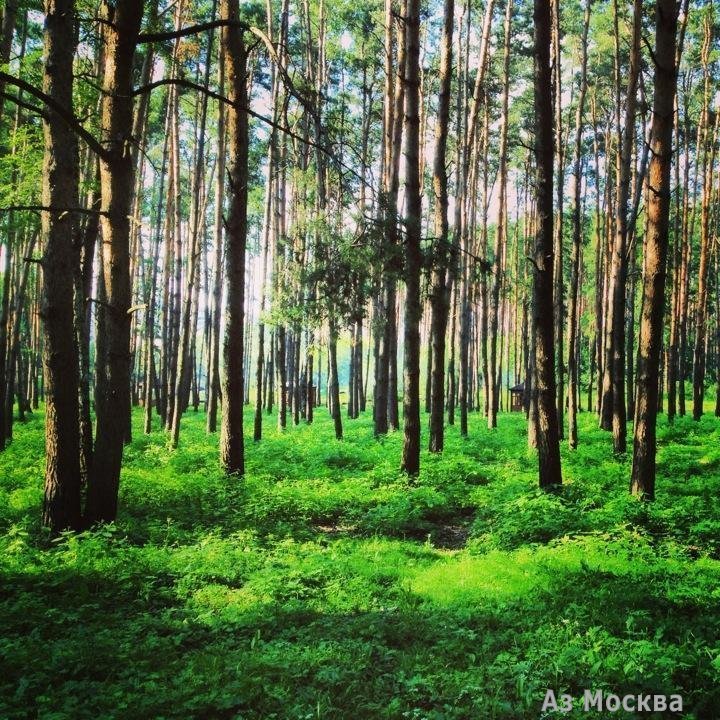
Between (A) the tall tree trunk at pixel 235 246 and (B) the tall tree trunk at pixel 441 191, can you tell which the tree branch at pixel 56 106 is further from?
(B) the tall tree trunk at pixel 441 191

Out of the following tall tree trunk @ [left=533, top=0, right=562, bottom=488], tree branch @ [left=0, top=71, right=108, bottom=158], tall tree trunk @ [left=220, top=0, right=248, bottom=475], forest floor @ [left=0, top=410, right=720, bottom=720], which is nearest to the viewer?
forest floor @ [left=0, top=410, right=720, bottom=720]

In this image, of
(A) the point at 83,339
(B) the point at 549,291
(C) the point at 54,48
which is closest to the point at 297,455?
(A) the point at 83,339

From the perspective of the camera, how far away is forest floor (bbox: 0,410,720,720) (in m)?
3.45

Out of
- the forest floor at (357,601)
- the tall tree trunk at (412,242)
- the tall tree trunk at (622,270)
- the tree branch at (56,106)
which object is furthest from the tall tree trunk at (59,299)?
the tall tree trunk at (622,270)

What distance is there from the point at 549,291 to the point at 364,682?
6307 millimetres

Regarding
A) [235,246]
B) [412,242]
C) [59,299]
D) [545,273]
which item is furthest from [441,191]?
[59,299]

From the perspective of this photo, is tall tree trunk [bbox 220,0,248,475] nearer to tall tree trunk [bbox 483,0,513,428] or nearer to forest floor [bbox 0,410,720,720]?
forest floor [bbox 0,410,720,720]

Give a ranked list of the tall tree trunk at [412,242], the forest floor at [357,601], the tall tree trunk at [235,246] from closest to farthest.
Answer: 1. the forest floor at [357,601]
2. the tall tree trunk at [235,246]
3. the tall tree trunk at [412,242]

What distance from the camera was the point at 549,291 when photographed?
27.0 feet

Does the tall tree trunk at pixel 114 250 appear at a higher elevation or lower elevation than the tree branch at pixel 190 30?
lower

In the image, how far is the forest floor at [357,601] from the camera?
345cm


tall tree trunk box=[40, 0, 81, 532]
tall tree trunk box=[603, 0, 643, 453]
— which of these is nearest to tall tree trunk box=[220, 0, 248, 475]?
tall tree trunk box=[40, 0, 81, 532]

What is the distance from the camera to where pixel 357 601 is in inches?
197

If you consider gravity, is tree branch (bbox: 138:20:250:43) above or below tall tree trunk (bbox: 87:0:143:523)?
above
